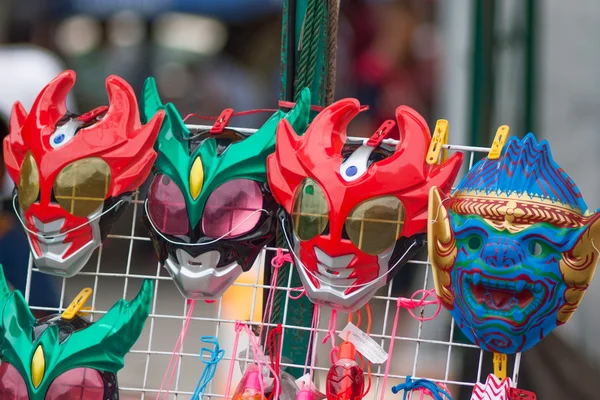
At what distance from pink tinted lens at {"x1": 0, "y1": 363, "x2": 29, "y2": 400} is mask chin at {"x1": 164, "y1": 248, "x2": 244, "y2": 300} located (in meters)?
0.19

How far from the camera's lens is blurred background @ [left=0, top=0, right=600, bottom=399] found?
1.80 m

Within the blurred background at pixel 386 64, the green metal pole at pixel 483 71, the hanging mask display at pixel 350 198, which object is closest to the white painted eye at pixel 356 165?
the hanging mask display at pixel 350 198

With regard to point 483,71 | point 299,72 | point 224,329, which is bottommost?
point 224,329

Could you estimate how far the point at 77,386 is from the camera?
88 centimetres

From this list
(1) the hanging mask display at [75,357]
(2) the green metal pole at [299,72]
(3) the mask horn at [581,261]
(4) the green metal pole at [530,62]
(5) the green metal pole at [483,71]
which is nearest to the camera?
(3) the mask horn at [581,261]

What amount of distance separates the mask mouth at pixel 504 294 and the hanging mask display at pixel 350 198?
8cm

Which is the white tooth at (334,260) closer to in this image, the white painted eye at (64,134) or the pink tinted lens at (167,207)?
the pink tinted lens at (167,207)

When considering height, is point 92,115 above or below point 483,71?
below

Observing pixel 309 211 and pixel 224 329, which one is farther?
pixel 224 329

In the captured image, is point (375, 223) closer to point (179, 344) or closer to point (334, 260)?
point (334, 260)

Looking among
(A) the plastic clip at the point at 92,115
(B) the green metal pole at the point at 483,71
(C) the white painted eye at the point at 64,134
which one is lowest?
(C) the white painted eye at the point at 64,134

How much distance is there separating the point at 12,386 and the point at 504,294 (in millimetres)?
502

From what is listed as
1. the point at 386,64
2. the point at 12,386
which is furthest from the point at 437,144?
the point at 386,64

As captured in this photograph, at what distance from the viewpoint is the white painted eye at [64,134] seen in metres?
0.92
